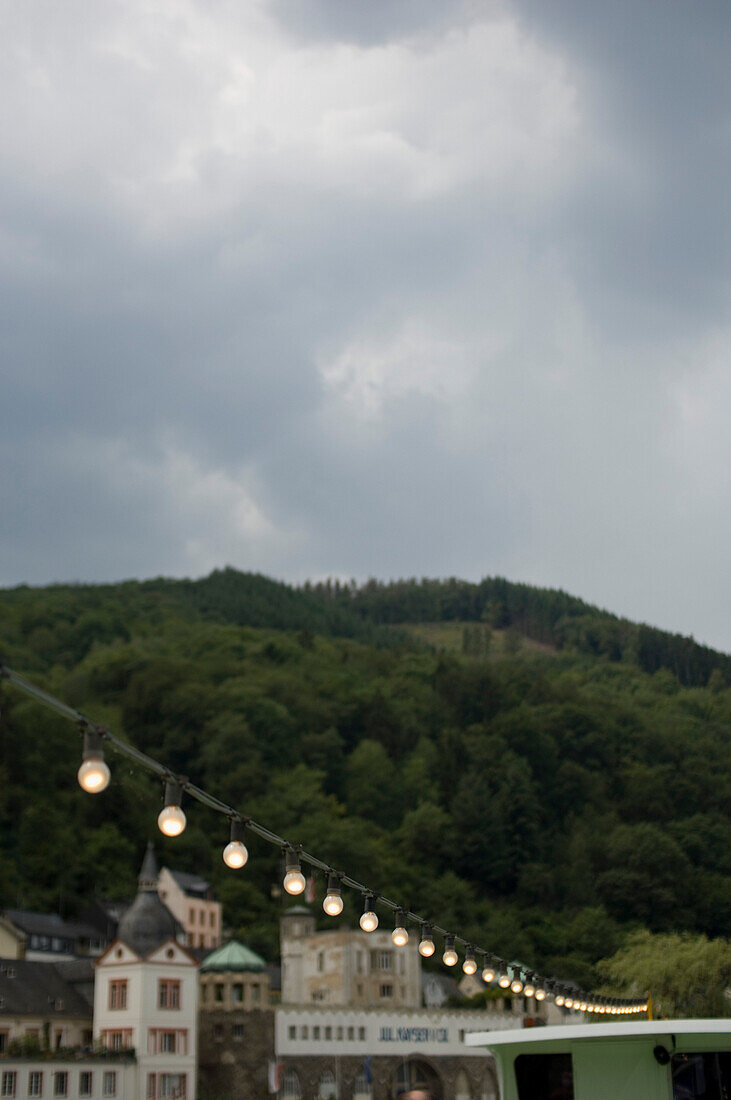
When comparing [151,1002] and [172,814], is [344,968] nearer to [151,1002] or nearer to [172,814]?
[151,1002]

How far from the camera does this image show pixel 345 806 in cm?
11319

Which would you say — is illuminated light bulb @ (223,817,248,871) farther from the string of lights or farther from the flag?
the flag

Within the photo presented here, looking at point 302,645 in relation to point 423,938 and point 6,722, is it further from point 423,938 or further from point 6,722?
point 423,938

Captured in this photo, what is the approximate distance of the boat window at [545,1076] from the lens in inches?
519

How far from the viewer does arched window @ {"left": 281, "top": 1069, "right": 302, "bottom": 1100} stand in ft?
192

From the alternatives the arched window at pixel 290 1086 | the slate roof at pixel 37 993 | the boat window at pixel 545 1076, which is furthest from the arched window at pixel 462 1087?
the boat window at pixel 545 1076

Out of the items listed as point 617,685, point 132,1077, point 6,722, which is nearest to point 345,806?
point 6,722

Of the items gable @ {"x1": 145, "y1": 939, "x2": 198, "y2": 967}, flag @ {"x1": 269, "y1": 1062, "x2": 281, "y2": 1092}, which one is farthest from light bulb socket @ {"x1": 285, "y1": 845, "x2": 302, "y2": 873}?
flag @ {"x1": 269, "y1": 1062, "x2": 281, "y2": 1092}

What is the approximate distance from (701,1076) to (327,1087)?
5209 cm

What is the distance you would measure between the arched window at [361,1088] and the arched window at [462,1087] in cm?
621

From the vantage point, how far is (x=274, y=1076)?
190ft

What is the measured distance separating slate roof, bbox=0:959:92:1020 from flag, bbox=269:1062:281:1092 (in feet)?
29.2

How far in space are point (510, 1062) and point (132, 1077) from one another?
43749 mm

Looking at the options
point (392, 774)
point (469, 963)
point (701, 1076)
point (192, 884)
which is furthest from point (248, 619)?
point (701, 1076)
